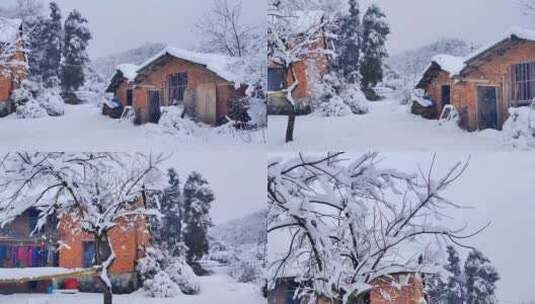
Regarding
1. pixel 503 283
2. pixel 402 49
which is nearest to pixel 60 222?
pixel 402 49

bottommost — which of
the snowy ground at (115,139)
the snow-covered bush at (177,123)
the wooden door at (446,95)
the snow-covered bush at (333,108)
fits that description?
the snowy ground at (115,139)

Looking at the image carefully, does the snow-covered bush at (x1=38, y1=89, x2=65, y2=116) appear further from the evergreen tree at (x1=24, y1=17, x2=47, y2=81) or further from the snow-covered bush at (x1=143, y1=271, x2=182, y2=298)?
the snow-covered bush at (x1=143, y1=271, x2=182, y2=298)

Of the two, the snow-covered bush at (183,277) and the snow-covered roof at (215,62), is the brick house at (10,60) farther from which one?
the snow-covered bush at (183,277)

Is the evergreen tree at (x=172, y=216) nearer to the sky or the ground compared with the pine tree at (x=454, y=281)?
nearer to the sky

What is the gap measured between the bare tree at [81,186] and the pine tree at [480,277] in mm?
1439

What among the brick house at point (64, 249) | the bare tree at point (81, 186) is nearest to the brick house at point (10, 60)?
the bare tree at point (81, 186)

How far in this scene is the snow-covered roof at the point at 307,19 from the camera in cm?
311

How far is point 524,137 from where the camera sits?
3.02 m

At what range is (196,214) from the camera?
3137 millimetres

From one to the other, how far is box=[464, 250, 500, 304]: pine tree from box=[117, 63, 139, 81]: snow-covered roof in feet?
5.66

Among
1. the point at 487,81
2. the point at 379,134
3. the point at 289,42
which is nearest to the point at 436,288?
the point at 379,134

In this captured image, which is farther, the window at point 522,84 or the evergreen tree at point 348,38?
the evergreen tree at point 348,38

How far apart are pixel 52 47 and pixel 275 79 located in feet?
3.44

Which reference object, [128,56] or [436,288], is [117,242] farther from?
[436,288]
